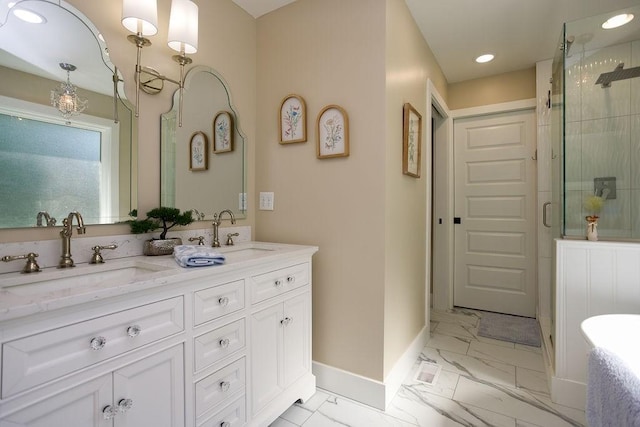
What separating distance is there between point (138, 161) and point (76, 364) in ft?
3.24

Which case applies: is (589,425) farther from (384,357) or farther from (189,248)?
(189,248)

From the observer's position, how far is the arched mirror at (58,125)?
119cm

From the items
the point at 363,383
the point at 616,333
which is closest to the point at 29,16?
the point at 363,383

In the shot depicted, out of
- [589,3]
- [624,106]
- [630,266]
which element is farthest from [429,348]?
[589,3]

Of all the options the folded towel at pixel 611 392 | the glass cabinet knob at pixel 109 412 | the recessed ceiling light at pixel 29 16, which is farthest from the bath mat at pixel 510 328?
the recessed ceiling light at pixel 29 16

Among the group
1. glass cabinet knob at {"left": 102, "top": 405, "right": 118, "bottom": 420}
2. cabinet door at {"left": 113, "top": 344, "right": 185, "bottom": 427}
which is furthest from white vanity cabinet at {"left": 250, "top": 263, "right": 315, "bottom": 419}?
glass cabinet knob at {"left": 102, "top": 405, "right": 118, "bottom": 420}

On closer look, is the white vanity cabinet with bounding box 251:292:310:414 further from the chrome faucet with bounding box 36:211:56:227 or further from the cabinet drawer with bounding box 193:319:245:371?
the chrome faucet with bounding box 36:211:56:227

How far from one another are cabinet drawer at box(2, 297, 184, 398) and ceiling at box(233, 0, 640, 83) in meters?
2.03

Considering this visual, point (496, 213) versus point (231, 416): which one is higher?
point (496, 213)

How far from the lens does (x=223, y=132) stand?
205cm

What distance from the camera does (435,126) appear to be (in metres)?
3.47

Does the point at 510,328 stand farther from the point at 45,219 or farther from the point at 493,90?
the point at 45,219

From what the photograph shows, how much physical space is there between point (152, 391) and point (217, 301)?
1.19ft

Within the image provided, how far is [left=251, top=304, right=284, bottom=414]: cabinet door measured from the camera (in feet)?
4.89
